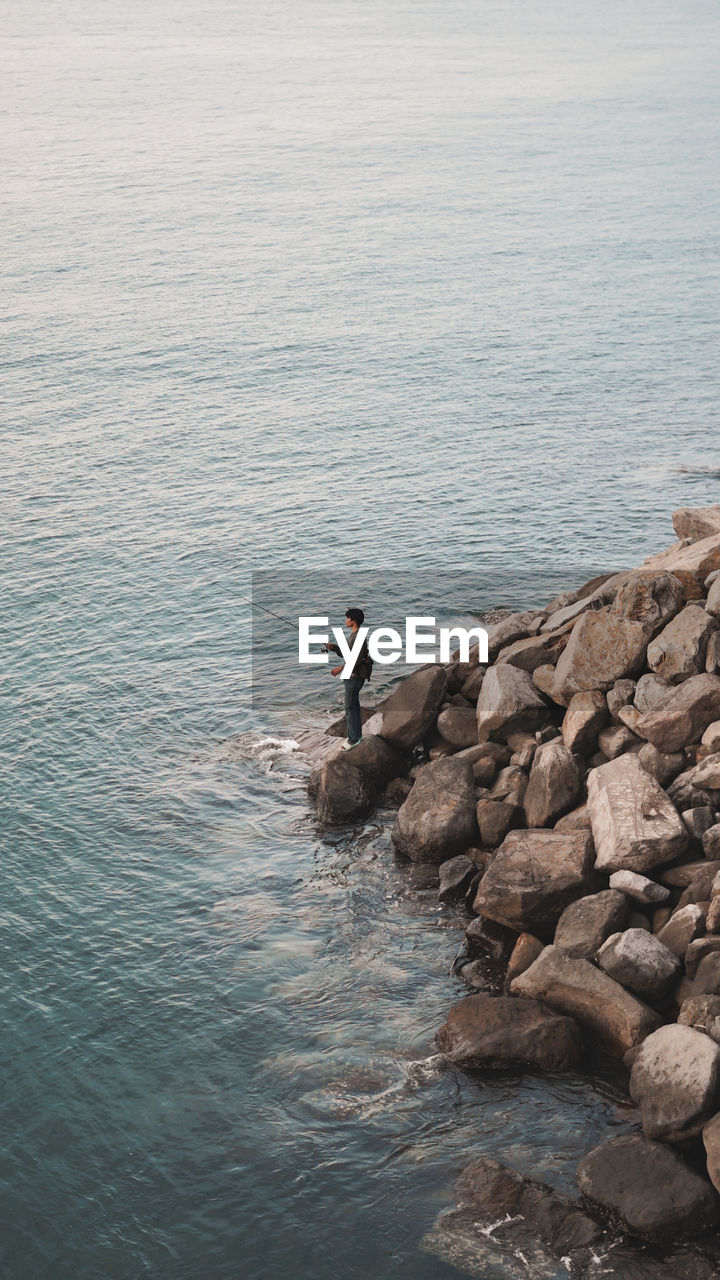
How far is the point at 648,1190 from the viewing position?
1619 cm

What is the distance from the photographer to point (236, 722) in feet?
110

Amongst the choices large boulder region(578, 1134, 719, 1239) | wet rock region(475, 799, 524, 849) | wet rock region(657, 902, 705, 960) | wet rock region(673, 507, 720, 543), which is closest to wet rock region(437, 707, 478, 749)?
wet rock region(475, 799, 524, 849)

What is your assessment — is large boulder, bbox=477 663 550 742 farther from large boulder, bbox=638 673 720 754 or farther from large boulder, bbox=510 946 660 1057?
large boulder, bbox=510 946 660 1057

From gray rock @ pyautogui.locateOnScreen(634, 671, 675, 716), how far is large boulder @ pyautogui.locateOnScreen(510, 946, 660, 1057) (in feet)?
19.1

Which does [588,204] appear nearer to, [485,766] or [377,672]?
[377,672]

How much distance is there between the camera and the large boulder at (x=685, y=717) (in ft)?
75.5

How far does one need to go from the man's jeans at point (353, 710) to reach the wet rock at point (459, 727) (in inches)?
85.4

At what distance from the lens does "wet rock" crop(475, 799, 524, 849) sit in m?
24.2

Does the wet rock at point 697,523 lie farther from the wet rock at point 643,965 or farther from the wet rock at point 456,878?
the wet rock at point 643,965

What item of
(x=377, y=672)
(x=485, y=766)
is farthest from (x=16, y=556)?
(x=485, y=766)

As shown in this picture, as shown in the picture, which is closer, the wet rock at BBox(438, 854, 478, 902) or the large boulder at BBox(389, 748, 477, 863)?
the wet rock at BBox(438, 854, 478, 902)

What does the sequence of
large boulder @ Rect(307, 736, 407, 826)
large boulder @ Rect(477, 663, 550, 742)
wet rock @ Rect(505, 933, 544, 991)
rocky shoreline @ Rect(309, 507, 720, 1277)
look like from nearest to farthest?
rocky shoreline @ Rect(309, 507, 720, 1277) → wet rock @ Rect(505, 933, 544, 991) → large boulder @ Rect(477, 663, 550, 742) → large boulder @ Rect(307, 736, 407, 826)

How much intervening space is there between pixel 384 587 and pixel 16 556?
14472 mm

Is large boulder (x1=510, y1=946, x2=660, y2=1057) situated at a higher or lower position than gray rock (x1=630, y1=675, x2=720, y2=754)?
lower
